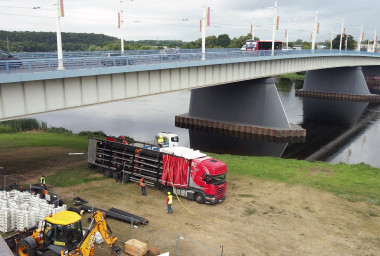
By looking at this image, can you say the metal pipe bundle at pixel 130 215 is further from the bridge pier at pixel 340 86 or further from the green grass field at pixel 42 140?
the bridge pier at pixel 340 86

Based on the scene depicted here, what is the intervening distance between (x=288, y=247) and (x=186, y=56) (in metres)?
20.0

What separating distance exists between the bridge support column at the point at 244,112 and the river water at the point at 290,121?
6.59 ft

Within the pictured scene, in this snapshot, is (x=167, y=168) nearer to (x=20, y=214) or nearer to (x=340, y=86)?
(x=20, y=214)

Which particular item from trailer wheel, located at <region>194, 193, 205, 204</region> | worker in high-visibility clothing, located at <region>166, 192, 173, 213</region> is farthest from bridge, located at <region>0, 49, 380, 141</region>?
trailer wheel, located at <region>194, 193, 205, 204</region>

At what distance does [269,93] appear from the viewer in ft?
158

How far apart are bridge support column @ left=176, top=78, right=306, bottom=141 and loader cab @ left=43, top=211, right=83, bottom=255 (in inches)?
1426

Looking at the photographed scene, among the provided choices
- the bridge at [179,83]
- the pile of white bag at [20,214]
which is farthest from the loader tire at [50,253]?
the bridge at [179,83]

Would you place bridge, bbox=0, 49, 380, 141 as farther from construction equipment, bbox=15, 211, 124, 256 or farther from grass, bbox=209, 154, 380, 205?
grass, bbox=209, 154, 380, 205

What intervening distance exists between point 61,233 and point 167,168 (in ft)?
32.6

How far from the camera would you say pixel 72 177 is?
2484cm

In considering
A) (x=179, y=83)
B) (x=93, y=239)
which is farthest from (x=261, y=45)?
(x=93, y=239)

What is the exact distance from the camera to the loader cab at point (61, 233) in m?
12.8

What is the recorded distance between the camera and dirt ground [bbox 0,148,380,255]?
16.2m

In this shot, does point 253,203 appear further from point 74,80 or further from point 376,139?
point 376,139
